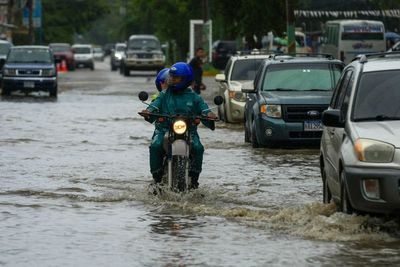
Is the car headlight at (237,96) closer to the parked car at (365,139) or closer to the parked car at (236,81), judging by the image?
the parked car at (236,81)

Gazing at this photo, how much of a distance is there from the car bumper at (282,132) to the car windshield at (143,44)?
47448 mm

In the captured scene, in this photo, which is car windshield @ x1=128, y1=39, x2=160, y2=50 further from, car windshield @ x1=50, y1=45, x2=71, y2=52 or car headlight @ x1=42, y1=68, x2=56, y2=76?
car headlight @ x1=42, y1=68, x2=56, y2=76

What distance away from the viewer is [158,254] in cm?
1055

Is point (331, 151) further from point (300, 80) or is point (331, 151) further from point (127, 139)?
point (127, 139)

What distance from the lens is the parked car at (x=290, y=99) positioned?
2170cm

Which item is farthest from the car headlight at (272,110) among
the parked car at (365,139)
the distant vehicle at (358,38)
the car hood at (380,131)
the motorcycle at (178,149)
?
the distant vehicle at (358,38)

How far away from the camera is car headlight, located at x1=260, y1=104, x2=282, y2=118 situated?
858 inches

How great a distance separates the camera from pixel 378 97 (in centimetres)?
1244

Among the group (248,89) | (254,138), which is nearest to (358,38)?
(248,89)

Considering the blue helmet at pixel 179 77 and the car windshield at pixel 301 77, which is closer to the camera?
the blue helmet at pixel 179 77

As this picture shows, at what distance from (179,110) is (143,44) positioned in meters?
55.2

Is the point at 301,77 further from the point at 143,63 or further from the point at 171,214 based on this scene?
the point at 143,63

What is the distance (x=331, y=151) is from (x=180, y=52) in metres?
68.2

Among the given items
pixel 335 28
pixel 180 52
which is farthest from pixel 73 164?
pixel 180 52
